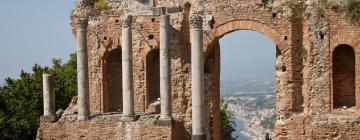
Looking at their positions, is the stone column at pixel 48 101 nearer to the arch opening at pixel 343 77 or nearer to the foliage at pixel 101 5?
the foliage at pixel 101 5

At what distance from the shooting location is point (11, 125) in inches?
1433

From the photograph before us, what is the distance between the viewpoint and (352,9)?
22.3 meters

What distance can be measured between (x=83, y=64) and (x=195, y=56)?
4.86 meters

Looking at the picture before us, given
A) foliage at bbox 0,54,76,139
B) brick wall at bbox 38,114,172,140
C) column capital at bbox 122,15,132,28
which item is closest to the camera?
brick wall at bbox 38,114,172,140

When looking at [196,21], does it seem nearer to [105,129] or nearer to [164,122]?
[164,122]

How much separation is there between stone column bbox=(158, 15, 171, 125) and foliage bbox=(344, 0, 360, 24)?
21.6ft

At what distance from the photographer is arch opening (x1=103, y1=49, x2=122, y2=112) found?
26.8 m

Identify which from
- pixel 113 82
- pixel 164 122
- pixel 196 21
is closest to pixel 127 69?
pixel 164 122

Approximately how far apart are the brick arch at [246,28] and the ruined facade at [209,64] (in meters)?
0.04

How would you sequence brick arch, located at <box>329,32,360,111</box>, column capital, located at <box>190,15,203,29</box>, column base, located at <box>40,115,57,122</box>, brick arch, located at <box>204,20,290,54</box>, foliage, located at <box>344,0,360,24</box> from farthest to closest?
column base, located at <box>40,115,57,122</box>
brick arch, located at <box>204,20,290,54</box>
brick arch, located at <box>329,32,360,111</box>
foliage, located at <box>344,0,360,24</box>
column capital, located at <box>190,15,203,29</box>

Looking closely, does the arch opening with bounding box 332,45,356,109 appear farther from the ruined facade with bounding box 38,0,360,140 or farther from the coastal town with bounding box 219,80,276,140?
the coastal town with bounding box 219,80,276,140

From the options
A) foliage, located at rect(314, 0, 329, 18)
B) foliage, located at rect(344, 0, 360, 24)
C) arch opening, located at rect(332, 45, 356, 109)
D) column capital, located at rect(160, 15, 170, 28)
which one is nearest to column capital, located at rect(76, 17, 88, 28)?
column capital, located at rect(160, 15, 170, 28)

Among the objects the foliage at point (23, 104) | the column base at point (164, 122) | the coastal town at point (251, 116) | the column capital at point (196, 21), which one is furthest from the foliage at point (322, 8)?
the coastal town at point (251, 116)

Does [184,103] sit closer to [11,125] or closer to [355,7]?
[355,7]
